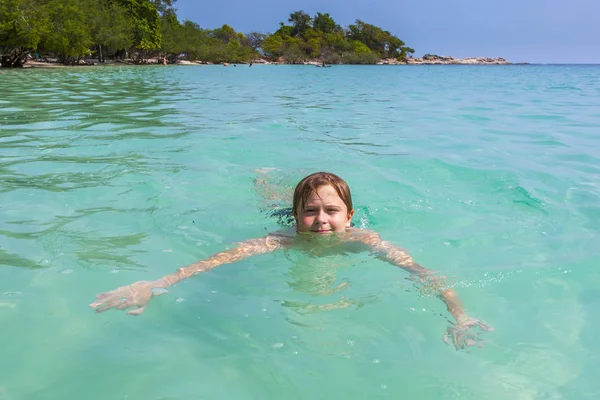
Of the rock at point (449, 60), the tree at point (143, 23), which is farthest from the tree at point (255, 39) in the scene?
the tree at point (143, 23)

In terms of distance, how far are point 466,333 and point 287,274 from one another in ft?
3.60

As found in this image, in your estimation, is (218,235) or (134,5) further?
(134,5)

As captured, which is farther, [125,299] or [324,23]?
[324,23]

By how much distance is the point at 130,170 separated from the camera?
534 cm

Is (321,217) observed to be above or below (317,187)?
below

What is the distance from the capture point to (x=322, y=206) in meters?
3.24

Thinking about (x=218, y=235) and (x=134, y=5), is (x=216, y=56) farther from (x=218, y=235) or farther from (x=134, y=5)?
(x=218, y=235)

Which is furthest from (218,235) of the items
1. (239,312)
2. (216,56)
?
(216,56)

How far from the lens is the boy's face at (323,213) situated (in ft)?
10.6

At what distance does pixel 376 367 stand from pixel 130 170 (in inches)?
158

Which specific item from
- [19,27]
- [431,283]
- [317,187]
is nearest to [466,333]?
[431,283]

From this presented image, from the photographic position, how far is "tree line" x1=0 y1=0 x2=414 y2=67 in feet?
97.0

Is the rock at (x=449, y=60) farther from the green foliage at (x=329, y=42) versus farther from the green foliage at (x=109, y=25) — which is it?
the green foliage at (x=109, y=25)

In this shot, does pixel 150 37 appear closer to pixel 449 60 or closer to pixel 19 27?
pixel 19 27
